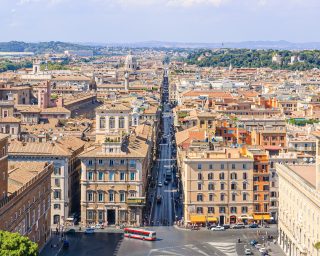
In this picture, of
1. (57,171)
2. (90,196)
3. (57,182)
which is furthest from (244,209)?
(57,171)

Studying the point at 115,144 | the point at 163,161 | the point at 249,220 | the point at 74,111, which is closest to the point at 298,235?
the point at 249,220

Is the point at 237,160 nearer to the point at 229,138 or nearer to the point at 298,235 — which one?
the point at 298,235

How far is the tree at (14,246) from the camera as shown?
142 ft

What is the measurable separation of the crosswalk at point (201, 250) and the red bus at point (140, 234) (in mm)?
2872

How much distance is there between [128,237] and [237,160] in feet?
40.7

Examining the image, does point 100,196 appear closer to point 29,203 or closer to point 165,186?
point 29,203

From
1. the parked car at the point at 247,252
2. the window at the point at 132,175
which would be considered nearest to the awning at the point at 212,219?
the window at the point at 132,175

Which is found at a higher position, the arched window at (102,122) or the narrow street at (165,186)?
the arched window at (102,122)

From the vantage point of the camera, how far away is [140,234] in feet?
219

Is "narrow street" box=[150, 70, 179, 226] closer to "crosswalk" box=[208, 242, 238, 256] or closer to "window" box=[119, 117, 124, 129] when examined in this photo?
"window" box=[119, 117, 124, 129]

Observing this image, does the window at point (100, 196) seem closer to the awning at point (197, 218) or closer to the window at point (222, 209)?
the awning at point (197, 218)

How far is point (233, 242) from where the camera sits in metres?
66.0

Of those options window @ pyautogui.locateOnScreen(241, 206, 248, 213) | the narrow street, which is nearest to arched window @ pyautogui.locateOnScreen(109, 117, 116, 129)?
the narrow street

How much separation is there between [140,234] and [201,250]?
6069 millimetres
